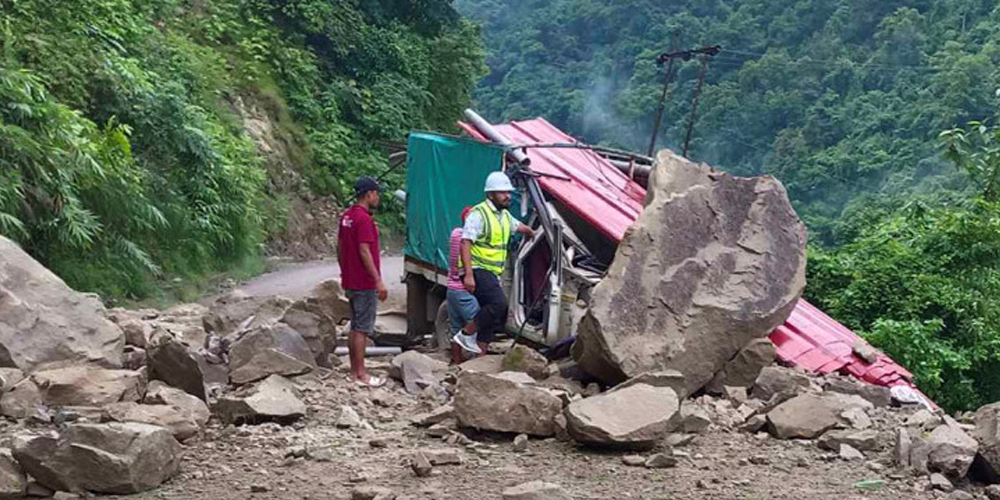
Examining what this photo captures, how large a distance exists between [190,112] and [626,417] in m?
13.2

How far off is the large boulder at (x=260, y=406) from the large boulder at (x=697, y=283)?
210cm

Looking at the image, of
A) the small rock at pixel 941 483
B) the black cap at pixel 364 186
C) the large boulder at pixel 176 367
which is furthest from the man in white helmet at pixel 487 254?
the small rock at pixel 941 483

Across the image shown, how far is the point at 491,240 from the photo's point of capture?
8.90 m

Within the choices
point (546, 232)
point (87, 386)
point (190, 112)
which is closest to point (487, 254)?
point (546, 232)

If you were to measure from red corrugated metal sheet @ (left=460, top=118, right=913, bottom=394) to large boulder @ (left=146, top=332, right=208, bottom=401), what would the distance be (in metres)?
4.09

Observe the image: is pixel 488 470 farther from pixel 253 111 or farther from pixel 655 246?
pixel 253 111

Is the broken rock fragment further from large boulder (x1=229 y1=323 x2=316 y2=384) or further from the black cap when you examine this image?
the black cap

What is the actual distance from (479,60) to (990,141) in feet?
65.1

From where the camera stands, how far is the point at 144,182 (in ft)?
52.0

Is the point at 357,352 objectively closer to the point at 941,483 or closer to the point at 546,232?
the point at 546,232

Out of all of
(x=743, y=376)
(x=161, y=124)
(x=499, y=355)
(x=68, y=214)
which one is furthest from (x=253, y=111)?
(x=743, y=376)

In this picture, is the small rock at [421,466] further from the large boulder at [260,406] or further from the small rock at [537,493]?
the large boulder at [260,406]

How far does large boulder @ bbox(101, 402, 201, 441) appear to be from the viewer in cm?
591

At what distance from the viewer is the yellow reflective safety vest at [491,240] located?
8.87 metres
